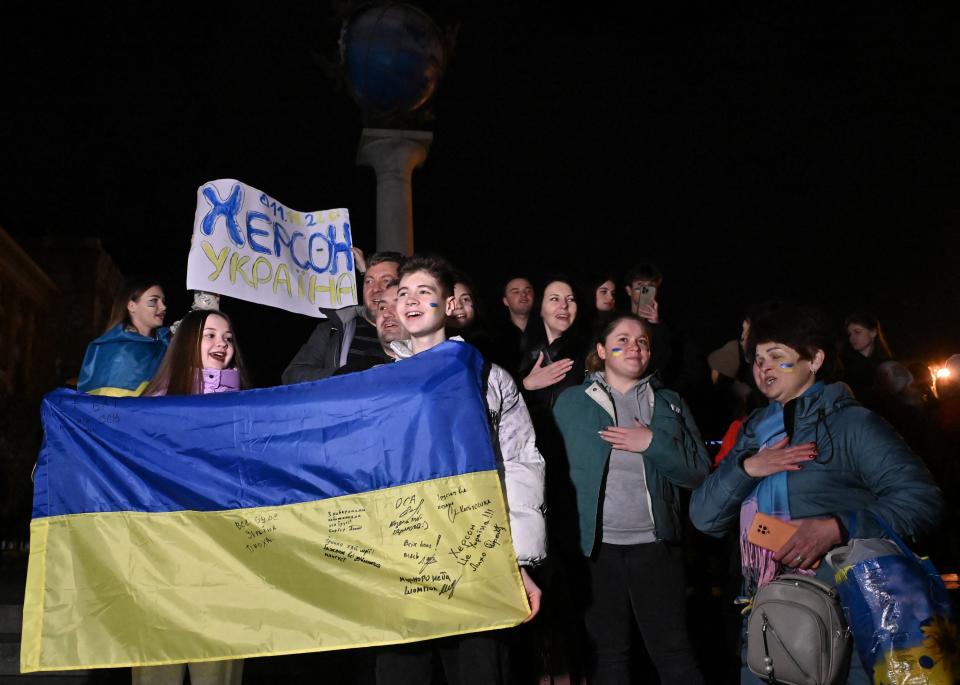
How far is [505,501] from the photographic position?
3.15 metres

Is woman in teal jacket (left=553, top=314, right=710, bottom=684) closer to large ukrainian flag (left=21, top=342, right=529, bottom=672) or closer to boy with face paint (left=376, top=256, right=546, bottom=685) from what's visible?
boy with face paint (left=376, top=256, right=546, bottom=685)

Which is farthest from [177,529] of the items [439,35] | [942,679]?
[439,35]

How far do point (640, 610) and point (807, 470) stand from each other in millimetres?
958

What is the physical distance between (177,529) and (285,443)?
510mm

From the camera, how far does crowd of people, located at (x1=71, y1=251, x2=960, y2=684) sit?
3088mm

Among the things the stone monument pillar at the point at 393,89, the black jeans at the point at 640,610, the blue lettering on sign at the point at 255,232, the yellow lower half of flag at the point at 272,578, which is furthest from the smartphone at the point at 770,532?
the stone monument pillar at the point at 393,89

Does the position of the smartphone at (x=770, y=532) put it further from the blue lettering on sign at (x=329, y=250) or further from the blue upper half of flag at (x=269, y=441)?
the blue lettering on sign at (x=329, y=250)

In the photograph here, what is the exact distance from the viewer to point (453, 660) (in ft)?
10.4

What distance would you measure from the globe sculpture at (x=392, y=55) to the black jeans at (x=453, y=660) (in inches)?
271

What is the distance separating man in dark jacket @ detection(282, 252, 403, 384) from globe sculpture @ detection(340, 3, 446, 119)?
4849mm

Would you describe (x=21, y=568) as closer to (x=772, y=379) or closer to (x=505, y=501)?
(x=505, y=501)

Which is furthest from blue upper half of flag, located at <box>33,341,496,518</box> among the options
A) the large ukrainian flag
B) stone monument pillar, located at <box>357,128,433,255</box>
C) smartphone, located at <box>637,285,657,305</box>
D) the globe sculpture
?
the globe sculpture

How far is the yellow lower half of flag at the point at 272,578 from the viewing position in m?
3.03

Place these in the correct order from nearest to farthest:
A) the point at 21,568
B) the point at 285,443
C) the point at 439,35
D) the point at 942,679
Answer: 1. the point at 942,679
2. the point at 285,443
3. the point at 21,568
4. the point at 439,35
